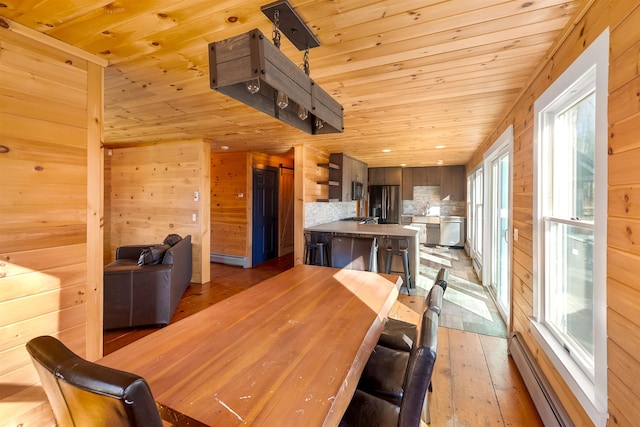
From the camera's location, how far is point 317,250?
14.6 ft

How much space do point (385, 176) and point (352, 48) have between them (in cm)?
688

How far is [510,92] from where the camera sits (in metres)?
2.36

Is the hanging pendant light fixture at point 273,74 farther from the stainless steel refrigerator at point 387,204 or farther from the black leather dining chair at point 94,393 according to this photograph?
the stainless steel refrigerator at point 387,204

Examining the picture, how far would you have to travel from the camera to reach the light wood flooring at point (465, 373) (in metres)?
1.75

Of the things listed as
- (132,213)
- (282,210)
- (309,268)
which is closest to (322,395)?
(309,268)

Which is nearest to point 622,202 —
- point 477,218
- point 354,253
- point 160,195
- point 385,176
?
point 354,253

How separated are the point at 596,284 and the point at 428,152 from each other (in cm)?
461

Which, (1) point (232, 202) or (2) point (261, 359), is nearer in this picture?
(2) point (261, 359)

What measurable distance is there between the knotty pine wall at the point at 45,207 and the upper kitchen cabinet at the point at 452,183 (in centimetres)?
772

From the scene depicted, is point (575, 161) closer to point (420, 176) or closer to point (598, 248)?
point (598, 248)

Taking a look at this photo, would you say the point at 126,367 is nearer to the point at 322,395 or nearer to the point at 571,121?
the point at 322,395

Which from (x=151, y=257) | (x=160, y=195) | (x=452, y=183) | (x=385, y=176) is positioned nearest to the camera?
(x=151, y=257)

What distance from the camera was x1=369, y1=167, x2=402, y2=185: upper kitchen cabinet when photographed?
321 inches

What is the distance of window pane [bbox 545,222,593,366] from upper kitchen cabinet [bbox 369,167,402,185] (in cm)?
643
